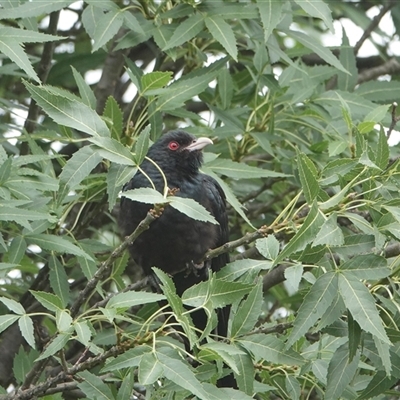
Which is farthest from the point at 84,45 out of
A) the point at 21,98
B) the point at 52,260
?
the point at 52,260

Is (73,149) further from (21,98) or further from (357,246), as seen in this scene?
(357,246)

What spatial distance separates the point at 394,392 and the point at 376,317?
90cm

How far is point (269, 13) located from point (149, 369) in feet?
8.08

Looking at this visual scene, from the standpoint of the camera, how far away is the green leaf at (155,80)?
4582mm

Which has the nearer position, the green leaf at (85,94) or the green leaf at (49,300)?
the green leaf at (49,300)

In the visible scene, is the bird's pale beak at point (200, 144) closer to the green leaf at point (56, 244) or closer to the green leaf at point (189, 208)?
the green leaf at point (56, 244)

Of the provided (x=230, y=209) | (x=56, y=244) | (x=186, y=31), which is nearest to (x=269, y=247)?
(x=56, y=244)

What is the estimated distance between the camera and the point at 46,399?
177 inches

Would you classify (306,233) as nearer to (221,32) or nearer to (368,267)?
(368,267)

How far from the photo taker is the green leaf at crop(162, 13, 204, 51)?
18.0 feet

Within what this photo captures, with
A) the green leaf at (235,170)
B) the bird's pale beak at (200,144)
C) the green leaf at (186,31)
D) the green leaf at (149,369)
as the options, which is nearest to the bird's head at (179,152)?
the bird's pale beak at (200,144)

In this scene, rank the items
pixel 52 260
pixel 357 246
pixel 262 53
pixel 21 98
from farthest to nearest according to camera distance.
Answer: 1. pixel 21 98
2. pixel 262 53
3. pixel 52 260
4. pixel 357 246

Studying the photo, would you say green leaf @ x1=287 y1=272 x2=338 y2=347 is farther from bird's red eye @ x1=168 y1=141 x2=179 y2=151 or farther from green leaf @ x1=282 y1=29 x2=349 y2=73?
bird's red eye @ x1=168 y1=141 x2=179 y2=151

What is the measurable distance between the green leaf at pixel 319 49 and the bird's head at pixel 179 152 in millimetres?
854
